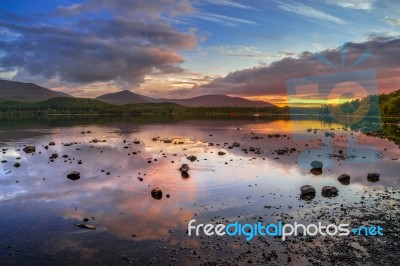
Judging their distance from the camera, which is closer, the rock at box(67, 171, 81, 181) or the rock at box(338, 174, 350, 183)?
the rock at box(338, 174, 350, 183)

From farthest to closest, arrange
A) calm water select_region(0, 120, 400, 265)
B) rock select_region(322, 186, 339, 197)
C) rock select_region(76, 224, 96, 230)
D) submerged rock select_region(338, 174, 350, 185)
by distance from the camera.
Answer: submerged rock select_region(338, 174, 350, 185) → rock select_region(322, 186, 339, 197) → rock select_region(76, 224, 96, 230) → calm water select_region(0, 120, 400, 265)

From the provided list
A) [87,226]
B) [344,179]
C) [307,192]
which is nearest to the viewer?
[87,226]

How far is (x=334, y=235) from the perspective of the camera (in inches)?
661

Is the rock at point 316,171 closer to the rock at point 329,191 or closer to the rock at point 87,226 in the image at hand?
the rock at point 329,191

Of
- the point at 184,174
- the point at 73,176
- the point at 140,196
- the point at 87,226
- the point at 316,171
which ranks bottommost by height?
the point at 87,226

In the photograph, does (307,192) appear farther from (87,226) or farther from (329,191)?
(87,226)

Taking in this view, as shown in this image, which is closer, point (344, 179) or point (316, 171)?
point (344, 179)

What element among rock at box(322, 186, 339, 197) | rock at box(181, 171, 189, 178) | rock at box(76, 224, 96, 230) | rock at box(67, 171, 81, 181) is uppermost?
rock at box(67, 171, 81, 181)

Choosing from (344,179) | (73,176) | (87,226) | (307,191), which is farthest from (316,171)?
(73,176)

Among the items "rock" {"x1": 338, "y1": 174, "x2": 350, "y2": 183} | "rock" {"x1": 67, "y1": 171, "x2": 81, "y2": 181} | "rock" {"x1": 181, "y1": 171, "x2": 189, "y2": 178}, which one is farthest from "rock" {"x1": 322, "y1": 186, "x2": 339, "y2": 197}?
"rock" {"x1": 67, "y1": 171, "x2": 81, "y2": 181}

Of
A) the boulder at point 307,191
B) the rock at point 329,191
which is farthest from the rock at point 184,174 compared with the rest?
the rock at point 329,191

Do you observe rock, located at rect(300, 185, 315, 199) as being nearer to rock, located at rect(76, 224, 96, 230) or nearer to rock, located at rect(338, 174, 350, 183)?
rock, located at rect(338, 174, 350, 183)

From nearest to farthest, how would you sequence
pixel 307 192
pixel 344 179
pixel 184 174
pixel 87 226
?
pixel 87 226
pixel 307 192
pixel 344 179
pixel 184 174

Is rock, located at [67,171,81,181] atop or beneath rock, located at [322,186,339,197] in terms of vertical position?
atop
